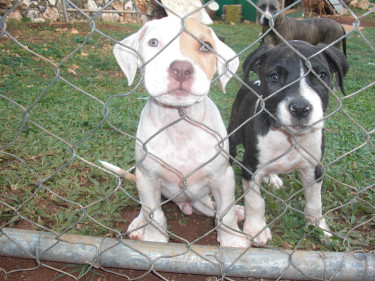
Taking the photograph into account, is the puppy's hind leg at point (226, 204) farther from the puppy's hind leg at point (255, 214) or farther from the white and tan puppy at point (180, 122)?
the puppy's hind leg at point (255, 214)

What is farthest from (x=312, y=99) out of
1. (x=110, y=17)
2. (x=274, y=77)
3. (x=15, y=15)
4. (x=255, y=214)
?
(x=110, y=17)

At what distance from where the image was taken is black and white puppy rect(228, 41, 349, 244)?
2.17 meters

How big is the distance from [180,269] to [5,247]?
1.08m

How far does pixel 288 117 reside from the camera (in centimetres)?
215

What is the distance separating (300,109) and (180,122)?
0.76 metres

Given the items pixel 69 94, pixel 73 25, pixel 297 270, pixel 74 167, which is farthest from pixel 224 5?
pixel 297 270

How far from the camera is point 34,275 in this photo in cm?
228

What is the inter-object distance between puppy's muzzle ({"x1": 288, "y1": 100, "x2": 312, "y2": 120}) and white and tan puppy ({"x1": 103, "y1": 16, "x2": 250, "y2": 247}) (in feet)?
1.51

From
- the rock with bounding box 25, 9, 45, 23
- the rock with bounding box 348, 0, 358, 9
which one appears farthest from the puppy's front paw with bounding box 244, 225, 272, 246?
the rock with bounding box 348, 0, 358, 9

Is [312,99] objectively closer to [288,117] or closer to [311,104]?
[311,104]

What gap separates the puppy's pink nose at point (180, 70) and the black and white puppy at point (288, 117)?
0.56m

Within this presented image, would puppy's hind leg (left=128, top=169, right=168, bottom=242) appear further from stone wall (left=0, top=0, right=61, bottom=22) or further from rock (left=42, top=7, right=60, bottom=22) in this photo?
rock (left=42, top=7, right=60, bottom=22)

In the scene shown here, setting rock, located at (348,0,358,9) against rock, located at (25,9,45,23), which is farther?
rock, located at (348,0,358,9)

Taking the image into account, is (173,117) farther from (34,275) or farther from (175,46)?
(34,275)
